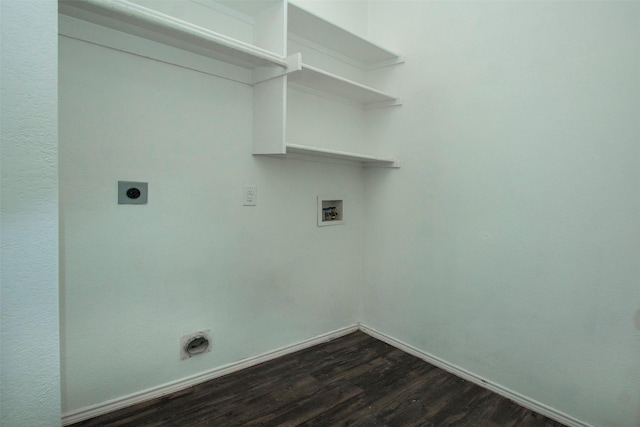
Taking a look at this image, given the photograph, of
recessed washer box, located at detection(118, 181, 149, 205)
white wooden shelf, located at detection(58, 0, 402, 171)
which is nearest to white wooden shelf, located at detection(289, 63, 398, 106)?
white wooden shelf, located at detection(58, 0, 402, 171)

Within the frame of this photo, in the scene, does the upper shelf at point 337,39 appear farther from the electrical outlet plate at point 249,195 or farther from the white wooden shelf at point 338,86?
the electrical outlet plate at point 249,195

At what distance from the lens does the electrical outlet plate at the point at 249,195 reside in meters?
2.04

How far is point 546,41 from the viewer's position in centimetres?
175

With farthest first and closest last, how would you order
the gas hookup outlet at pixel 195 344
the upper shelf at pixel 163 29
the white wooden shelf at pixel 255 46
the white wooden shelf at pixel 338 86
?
the white wooden shelf at pixel 338 86, the gas hookup outlet at pixel 195 344, the white wooden shelf at pixel 255 46, the upper shelf at pixel 163 29

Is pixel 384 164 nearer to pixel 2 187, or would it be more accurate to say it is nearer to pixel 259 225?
pixel 259 225

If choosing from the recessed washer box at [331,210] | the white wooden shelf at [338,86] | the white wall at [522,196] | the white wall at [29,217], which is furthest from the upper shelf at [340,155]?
the white wall at [29,217]

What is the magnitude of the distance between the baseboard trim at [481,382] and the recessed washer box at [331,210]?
89cm

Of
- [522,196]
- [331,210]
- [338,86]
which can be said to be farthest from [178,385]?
→ [522,196]

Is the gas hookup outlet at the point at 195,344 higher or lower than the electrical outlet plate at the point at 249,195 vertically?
lower

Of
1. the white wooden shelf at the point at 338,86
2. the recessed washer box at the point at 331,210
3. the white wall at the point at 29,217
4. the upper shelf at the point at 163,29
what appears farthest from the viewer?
the recessed washer box at the point at 331,210

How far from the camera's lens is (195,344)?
6.32 feet

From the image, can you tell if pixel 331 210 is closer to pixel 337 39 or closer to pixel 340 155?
pixel 340 155

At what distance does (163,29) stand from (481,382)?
2462mm

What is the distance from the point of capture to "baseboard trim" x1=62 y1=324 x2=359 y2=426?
1598mm
